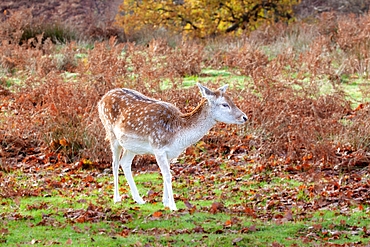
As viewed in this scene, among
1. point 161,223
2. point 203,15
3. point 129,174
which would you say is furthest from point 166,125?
point 203,15

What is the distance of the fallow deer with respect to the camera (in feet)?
31.9

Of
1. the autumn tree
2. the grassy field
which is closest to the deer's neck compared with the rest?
the grassy field

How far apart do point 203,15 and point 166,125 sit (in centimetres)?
2054

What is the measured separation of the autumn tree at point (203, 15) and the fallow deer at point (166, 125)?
1890 cm

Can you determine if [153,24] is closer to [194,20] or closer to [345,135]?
[194,20]

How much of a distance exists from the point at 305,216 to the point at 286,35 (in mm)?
14943

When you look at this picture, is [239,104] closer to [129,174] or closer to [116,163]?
[116,163]

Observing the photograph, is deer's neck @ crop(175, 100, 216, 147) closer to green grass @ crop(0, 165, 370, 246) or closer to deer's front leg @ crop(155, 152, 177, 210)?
deer's front leg @ crop(155, 152, 177, 210)

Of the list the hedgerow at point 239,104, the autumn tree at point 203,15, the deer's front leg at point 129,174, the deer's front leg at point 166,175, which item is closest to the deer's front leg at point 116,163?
the deer's front leg at point 129,174

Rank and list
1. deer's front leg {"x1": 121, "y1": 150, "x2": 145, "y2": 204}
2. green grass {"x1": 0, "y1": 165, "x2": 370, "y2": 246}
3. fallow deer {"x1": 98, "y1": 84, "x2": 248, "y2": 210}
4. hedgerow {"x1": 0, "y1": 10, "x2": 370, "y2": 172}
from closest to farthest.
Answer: green grass {"x1": 0, "y1": 165, "x2": 370, "y2": 246} → fallow deer {"x1": 98, "y1": 84, "x2": 248, "y2": 210} → deer's front leg {"x1": 121, "y1": 150, "x2": 145, "y2": 204} → hedgerow {"x1": 0, "y1": 10, "x2": 370, "y2": 172}

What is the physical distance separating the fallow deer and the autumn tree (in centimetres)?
1890

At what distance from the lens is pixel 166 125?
9.79m

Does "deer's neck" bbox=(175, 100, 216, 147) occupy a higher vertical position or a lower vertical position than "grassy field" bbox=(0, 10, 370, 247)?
Result: higher

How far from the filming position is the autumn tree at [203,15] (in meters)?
29.5
